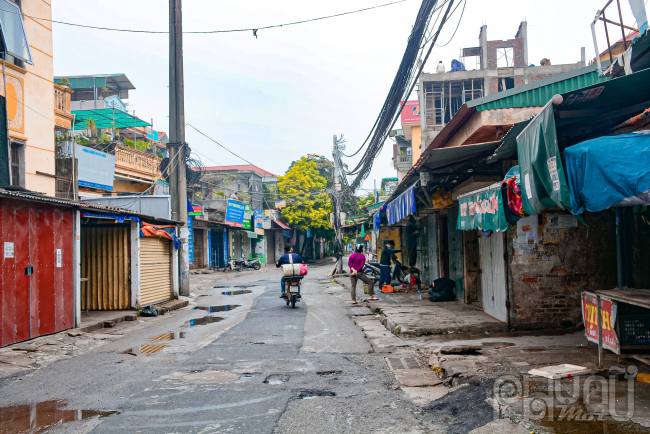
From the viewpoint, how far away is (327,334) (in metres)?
9.13

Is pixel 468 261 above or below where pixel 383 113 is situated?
below

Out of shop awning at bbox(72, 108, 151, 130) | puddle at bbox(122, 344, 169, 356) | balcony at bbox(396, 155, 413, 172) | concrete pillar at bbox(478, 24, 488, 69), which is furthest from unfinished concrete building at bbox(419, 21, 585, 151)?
puddle at bbox(122, 344, 169, 356)

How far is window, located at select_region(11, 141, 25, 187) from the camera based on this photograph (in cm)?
1293

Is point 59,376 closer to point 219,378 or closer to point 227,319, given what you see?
point 219,378

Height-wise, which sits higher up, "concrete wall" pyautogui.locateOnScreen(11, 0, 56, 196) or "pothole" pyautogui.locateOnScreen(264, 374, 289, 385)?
"concrete wall" pyautogui.locateOnScreen(11, 0, 56, 196)

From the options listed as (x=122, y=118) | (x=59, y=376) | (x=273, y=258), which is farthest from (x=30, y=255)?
(x=273, y=258)

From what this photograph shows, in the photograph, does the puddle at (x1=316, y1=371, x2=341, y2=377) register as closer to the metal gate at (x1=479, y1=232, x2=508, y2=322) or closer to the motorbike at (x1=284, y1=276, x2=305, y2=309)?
the metal gate at (x1=479, y1=232, x2=508, y2=322)

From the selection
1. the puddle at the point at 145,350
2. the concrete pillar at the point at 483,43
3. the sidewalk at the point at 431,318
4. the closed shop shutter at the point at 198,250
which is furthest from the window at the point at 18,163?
the concrete pillar at the point at 483,43

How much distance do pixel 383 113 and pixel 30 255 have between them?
8710 millimetres

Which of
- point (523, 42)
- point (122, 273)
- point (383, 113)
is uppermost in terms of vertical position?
point (523, 42)

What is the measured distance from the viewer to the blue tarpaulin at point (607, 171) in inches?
167

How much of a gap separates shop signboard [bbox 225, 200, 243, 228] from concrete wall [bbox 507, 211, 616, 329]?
26026 millimetres

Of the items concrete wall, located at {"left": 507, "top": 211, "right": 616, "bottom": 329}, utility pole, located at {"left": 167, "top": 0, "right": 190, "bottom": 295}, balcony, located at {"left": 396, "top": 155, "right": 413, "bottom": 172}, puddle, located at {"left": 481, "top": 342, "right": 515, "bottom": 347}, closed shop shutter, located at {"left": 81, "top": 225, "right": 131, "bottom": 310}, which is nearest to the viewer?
puddle, located at {"left": 481, "top": 342, "right": 515, "bottom": 347}

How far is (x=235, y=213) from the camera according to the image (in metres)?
33.6
